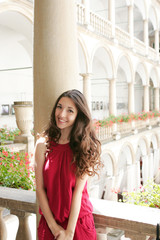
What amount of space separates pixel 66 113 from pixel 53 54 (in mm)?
509

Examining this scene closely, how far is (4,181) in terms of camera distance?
10.2ft

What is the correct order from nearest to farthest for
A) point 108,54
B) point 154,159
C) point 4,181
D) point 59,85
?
point 59,85, point 4,181, point 108,54, point 154,159

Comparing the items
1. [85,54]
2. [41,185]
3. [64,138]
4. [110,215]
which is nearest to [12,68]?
[85,54]

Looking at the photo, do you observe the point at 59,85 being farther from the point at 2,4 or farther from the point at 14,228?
the point at 2,4

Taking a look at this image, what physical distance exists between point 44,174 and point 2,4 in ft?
23.4

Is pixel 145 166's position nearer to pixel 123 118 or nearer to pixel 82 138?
pixel 123 118

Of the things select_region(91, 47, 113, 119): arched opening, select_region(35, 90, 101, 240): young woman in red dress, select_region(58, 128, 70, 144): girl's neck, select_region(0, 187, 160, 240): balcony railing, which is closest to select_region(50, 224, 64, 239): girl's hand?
select_region(35, 90, 101, 240): young woman in red dress

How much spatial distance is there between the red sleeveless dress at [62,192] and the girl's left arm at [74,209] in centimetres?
5

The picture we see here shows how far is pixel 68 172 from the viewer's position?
179 cm

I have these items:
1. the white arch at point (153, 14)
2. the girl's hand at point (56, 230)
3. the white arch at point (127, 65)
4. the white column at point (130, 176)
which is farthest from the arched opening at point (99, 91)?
the girl's hand at point (56, 230)

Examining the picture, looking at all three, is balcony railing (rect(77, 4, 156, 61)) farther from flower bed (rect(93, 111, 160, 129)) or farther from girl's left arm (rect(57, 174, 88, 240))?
girl's left arm (rect(57, 174, 88, 240))

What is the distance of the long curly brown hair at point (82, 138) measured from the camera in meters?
1.77

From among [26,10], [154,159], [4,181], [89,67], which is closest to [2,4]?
[26,10]

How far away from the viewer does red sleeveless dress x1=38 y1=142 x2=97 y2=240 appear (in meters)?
1.79
